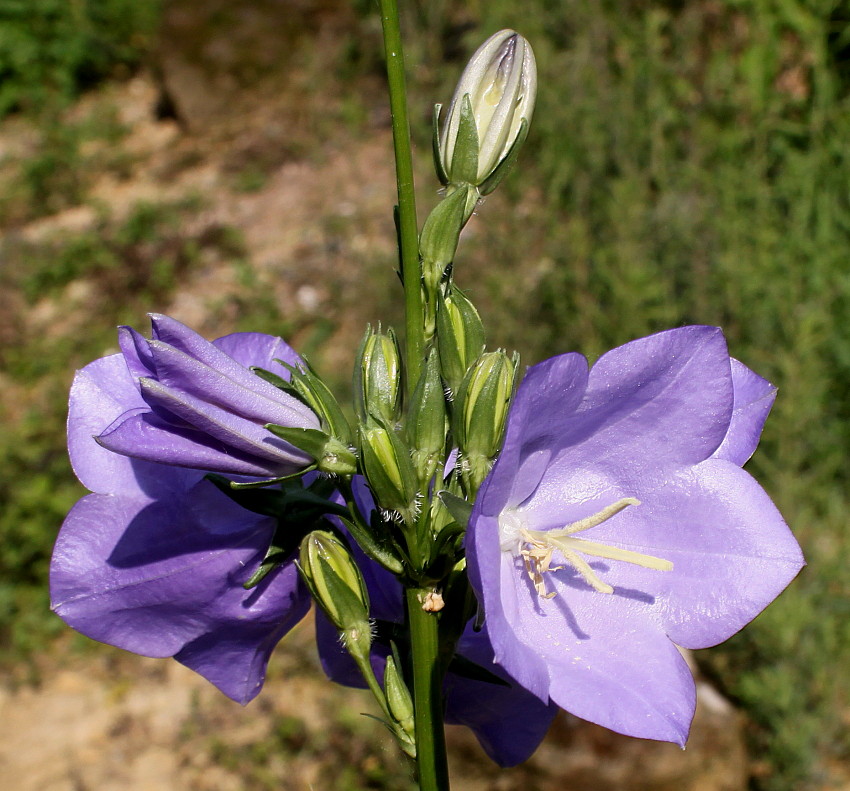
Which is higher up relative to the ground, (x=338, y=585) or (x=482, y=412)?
(x=482, y=412)

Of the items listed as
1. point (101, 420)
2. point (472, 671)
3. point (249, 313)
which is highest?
point (101, 420)

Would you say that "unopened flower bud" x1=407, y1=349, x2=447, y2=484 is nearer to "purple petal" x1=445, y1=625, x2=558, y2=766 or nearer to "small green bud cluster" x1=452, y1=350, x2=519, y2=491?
"small green bud cluster" x1=452, y1=350, x2=519, y2=491

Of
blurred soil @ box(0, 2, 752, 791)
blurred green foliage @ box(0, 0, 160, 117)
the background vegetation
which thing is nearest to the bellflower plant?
blurred soil @ box(0, 2, 752, 791)

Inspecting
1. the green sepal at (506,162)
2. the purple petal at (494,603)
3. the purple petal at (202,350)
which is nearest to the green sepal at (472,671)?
the purple petal at (494,603)

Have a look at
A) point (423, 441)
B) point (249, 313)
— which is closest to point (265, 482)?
point (423, 441)

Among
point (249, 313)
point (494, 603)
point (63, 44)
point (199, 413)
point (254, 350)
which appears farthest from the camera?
point (63, 44)

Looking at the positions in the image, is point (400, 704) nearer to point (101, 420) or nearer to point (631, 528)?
point (631, 528)

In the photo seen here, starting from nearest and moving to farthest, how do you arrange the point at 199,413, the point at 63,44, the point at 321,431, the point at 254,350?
the point at 199,413
the point at 321,431
the point at 254,350
the point at 63,44

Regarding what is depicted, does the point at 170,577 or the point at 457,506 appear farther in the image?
the point at 170,577
